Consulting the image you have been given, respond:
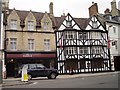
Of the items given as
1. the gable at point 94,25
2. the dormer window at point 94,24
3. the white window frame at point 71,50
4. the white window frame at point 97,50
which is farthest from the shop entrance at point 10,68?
the dormer window at point 94,24

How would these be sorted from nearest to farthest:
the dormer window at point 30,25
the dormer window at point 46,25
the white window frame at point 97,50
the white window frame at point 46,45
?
the dormer window at point 30,25 → the white window frame at point 46,45 → the dormer window at point 46,25 → the white window frame at point 97,50

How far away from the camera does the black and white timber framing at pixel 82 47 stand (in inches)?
1453

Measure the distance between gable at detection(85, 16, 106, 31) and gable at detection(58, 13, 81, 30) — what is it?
2401 millimetres

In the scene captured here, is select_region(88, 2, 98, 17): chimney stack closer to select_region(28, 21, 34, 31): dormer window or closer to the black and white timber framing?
the black and white timber framing

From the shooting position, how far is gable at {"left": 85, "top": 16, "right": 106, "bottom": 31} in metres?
40.2

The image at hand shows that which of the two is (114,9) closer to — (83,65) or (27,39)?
(83,65)

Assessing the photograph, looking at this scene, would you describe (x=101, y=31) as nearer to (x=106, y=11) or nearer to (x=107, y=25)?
(x=107, y=25)

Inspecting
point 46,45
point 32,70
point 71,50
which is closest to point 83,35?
point 71,50

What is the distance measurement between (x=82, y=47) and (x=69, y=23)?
446cm

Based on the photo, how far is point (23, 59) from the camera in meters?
34.1

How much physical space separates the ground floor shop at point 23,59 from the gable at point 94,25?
28.0ft

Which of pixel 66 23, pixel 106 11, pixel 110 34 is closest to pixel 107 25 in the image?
pixel 110 34

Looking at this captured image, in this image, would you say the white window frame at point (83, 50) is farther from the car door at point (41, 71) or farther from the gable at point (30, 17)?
the car door at point (41, 71)

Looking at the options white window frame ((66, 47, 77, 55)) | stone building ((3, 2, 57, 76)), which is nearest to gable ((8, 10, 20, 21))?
stone building ((3, 2, 57, 76))
